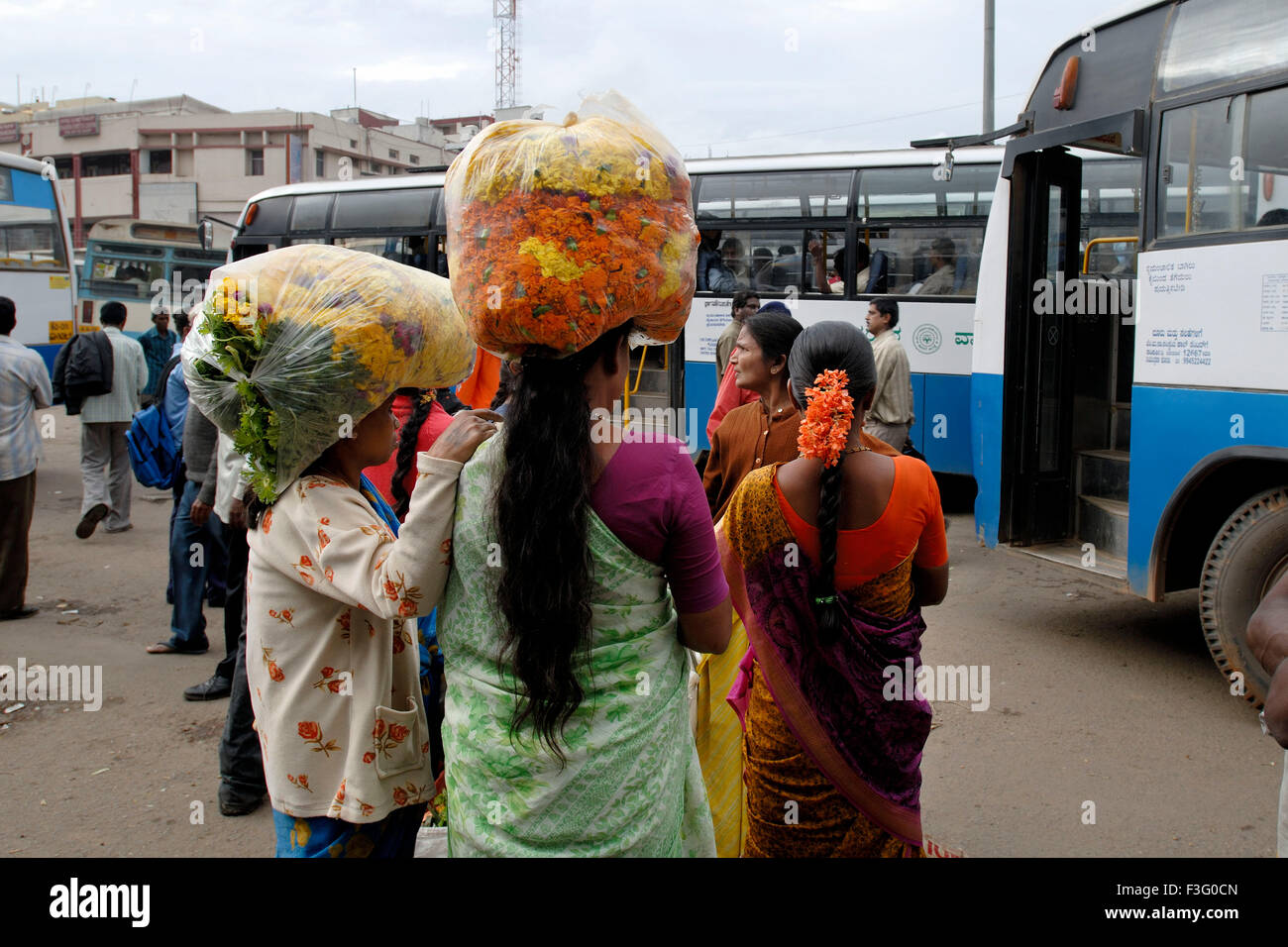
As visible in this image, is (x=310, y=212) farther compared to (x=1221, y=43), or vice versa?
(x=310, y=212)

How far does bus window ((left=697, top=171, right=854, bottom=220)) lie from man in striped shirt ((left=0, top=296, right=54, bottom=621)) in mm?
6478

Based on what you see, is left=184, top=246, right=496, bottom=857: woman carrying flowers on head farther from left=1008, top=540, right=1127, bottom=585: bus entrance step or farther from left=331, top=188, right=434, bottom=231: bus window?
left=331, top=188, right=434, bottom=231: bus window

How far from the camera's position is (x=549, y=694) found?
1674 mm

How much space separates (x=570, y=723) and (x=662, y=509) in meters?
0.41

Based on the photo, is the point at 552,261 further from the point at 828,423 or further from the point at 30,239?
the point at 30,239

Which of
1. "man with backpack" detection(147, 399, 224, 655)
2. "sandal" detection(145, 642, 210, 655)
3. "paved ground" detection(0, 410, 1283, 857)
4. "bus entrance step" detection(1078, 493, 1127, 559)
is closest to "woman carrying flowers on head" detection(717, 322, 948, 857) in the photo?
"paved ground" detection(0, 410, 1283, 857)

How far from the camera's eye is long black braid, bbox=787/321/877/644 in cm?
240

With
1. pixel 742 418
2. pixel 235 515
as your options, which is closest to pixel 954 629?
pixel 742 418

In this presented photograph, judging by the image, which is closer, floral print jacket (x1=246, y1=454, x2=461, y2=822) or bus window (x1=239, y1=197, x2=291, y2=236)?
floral print jacket (x1=246, y1=454, x2=461, y2=822)

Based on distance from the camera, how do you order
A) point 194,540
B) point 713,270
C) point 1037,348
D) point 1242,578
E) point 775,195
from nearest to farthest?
point 1242,578 → point 194,540 → point 1037,348 → point 775,195 → point 713,270

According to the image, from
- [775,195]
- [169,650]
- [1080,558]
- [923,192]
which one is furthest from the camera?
[775,195]

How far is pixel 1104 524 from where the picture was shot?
582 centimetres

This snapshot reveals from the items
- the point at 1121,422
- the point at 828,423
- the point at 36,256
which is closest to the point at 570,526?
the point at 828,423
